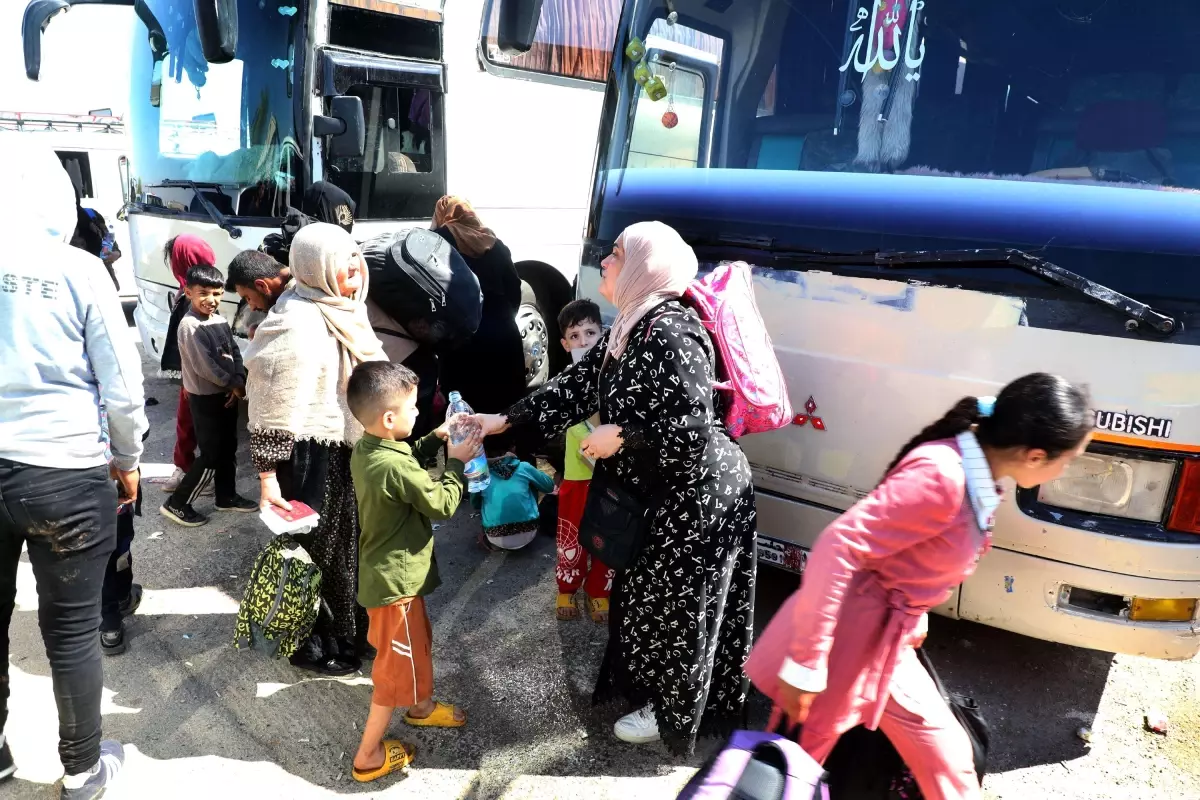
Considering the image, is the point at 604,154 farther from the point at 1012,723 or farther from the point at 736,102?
the point at 1012,723

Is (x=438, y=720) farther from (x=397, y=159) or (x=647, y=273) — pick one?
(x=397, y=159)

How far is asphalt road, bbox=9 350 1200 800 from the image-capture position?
2.88m

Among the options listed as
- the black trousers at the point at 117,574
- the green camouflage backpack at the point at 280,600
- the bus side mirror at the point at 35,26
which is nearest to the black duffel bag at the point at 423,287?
the green camouflage backpack at the point at 280,600

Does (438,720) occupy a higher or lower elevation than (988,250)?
lower

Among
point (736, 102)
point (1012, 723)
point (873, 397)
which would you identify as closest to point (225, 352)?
point (736, 102)

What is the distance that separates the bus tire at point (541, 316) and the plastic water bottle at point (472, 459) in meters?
3.00

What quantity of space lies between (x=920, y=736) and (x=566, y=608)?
200 cm

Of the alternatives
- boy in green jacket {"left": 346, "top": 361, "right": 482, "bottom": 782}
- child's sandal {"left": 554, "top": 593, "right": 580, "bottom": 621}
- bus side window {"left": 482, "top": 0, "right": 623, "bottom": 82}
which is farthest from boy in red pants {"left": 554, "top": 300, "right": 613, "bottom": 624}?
bus side window {"left": 482, "top": 0, "right": 623, "bottom": 82}

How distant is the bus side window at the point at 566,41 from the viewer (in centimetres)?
600

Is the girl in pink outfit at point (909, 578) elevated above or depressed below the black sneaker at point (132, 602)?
above

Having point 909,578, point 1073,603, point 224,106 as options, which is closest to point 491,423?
point 909,578

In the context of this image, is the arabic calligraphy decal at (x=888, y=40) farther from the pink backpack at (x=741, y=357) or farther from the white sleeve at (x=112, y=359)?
the white sleeve at (x=112, y=359)

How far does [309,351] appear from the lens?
2.87m

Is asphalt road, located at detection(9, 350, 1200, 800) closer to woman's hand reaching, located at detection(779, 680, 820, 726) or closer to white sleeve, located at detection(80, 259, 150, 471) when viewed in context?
woman's hand reaching, located at detection(779, 680, 820, 726)
